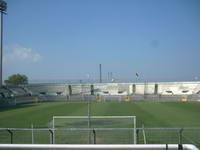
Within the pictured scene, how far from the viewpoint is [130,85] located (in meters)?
75.6

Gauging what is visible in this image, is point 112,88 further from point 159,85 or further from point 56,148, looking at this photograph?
point 56,148

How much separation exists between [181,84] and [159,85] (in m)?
5.93

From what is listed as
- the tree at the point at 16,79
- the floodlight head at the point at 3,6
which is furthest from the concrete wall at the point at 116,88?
the tree at the point at 16,79

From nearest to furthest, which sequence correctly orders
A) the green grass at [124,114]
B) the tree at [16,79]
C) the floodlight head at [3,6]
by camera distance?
the green grass at [124,114], the floodlight head at [3,6], the tree at [16,79]

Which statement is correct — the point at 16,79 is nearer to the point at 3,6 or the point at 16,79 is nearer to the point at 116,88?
the point at 116,88

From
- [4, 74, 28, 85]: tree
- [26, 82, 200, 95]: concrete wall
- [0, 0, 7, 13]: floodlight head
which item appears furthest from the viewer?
[4, 74, 28, 85]: tree

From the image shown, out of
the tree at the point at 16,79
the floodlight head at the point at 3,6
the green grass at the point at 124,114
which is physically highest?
the floodlight head at the point at 3,6

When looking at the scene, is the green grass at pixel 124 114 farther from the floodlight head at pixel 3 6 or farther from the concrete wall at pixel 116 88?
the concrete wall at pixel 116 88

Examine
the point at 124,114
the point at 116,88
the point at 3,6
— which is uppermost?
the point at 3,6

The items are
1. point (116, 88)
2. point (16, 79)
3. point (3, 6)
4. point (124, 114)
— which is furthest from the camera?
point (16, 79)

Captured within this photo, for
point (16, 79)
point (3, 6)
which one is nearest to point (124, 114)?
point (3, 6)

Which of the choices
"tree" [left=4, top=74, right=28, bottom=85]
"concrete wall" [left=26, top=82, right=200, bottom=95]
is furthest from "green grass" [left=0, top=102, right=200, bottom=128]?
"tree" [left=4, top=74, right=28, bottom=85]

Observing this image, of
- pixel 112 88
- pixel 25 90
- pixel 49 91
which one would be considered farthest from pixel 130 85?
pixel 25 90

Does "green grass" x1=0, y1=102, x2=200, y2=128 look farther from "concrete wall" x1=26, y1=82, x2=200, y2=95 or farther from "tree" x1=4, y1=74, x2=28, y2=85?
"tree" x1=4, y1=74, x2=28, y2=85
